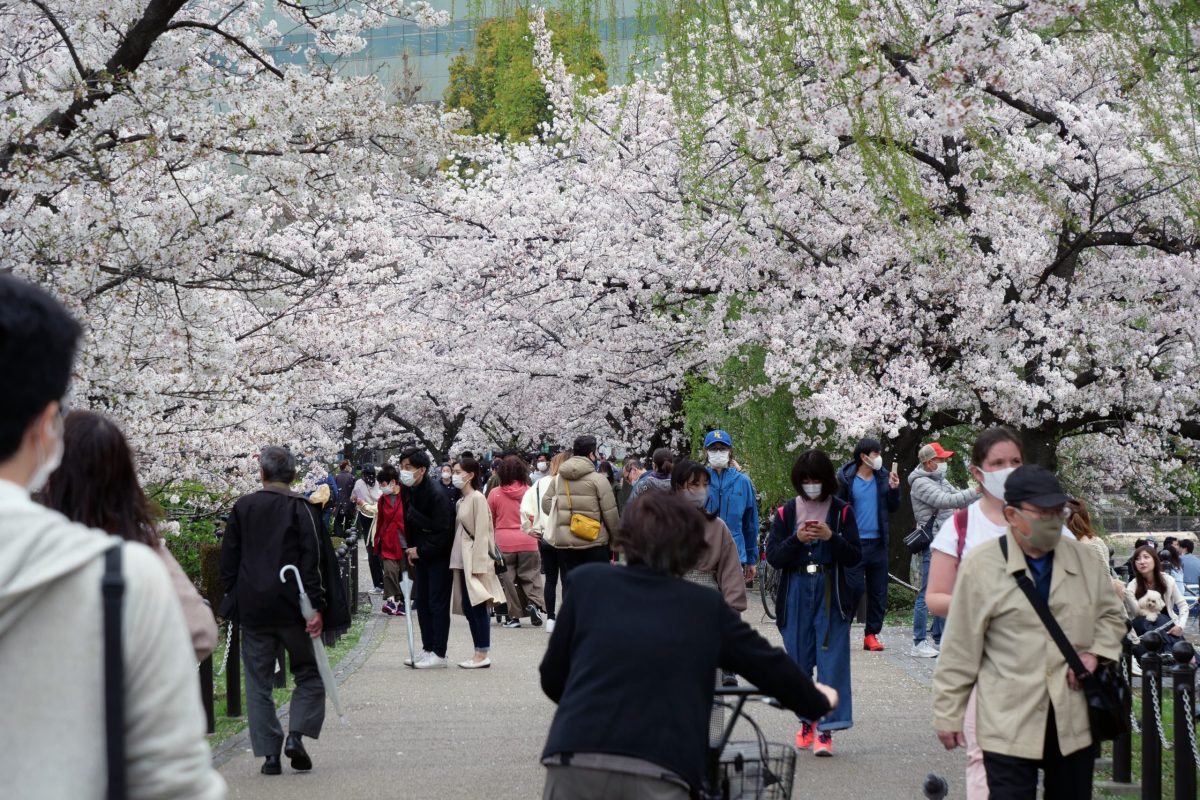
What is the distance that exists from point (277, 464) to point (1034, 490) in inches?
177

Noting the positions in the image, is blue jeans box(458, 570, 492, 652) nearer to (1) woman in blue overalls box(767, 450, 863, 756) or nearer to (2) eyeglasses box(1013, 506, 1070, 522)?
(1) woman in blue overalls box(767, 450, 863, 756)

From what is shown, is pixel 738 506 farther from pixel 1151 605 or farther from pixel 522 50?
pixel 522 50

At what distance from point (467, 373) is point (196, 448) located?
11.3m

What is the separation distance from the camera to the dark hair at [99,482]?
4.04 metres

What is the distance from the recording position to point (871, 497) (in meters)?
13.1

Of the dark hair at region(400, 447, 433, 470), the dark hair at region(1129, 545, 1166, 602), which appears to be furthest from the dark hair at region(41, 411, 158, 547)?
the dark hair at region(1129, 545, 1166, 602)

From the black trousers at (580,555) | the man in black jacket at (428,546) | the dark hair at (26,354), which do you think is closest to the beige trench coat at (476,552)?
the man in black jacket at (428,546)

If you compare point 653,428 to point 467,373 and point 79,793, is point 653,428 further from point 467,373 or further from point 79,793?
point 79,793

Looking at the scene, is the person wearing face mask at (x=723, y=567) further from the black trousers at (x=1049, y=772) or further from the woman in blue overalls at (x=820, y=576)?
the black trousers at (x=1049, y=772)

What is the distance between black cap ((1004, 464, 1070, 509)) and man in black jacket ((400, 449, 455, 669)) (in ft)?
27.0

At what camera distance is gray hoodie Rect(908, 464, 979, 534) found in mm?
12484

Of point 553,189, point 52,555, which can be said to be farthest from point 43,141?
point 553,189

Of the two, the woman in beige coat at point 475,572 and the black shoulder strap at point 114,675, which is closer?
the black shoulder strap at point 114,675

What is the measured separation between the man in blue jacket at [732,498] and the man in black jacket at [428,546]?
2.42 metres
